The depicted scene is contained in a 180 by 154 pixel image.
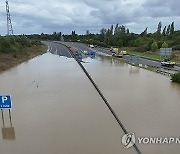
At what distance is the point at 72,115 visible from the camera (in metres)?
16.9

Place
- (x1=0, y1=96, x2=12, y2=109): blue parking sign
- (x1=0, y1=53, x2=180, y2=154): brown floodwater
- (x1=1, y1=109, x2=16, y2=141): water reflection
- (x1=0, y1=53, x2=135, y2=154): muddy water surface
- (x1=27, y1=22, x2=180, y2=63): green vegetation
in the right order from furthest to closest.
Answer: (x1=27, y1=22, x2=180, y2=63): green vegetation → (x1=0, y1=96, x2=12, y2=109): blue parking sign → (x1=1, y1=109, x2=16, y2=141): water reflection → (x1=0, y1=53, x2=180, y2=154): brown floodwater → (x1=0, y1=53, x2=135, y2=154): muddy water surface

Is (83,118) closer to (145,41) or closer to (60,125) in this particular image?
(60,125)

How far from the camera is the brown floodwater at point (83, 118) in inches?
489

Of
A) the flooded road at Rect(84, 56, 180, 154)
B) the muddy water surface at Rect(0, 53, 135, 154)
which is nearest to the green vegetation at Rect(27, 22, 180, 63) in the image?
the flooded road at Rect(84, 56, 180, 154)

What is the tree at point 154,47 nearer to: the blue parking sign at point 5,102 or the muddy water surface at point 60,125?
the muddy water surface at point 60,125

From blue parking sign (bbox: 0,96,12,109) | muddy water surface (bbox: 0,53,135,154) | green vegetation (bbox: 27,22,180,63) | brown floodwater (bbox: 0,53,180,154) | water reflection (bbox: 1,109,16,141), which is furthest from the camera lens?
green vegetation (bbox: 27,22,180,63)

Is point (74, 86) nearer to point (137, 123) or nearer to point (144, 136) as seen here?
point (137, 123)

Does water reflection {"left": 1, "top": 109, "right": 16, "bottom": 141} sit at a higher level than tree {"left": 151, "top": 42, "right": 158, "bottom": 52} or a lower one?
lower

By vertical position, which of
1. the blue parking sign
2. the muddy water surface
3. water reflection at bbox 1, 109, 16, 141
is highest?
the blue parking sign

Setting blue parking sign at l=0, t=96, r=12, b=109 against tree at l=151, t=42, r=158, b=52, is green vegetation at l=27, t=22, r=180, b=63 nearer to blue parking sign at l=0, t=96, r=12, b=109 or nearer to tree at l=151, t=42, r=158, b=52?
tree at l=151, t=42, r=158, b=52

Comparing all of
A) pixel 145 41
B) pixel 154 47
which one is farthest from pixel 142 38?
pixel 154 47

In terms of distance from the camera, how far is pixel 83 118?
53.5 ft

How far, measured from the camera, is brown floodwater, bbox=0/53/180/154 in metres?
12.4

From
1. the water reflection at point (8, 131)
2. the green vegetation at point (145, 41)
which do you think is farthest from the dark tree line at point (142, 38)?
the water reflection at point (8, 131)
